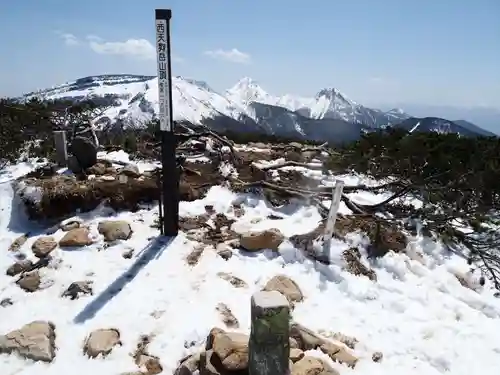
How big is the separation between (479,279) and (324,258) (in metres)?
2.82

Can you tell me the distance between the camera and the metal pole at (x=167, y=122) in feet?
20.0

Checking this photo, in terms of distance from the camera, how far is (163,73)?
631 centimetres

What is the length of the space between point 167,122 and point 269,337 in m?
4.30

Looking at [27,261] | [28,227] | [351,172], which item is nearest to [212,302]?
[27,261]

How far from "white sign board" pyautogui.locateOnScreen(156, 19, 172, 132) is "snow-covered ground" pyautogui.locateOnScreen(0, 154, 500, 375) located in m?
2.12

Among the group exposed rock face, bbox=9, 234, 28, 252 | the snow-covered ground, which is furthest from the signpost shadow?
exposed rock face, bbox=9, 234, 28, 252

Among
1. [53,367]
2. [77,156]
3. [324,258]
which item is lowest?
[53,367]

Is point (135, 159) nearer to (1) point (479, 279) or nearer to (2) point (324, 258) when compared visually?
(2) point (324, 258)

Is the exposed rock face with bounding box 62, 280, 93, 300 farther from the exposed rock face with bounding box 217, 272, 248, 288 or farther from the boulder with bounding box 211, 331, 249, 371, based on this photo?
the boulder with bounding box 211, 331, 249, 371

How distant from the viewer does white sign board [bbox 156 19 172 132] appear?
6.09 m

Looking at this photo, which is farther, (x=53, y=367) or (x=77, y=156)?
(x=77, y=156)

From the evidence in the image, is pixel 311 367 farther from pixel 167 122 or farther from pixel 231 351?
pixel 167 122

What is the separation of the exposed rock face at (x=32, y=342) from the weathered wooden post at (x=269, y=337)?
2.60 m

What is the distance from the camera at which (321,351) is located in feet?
14.6
